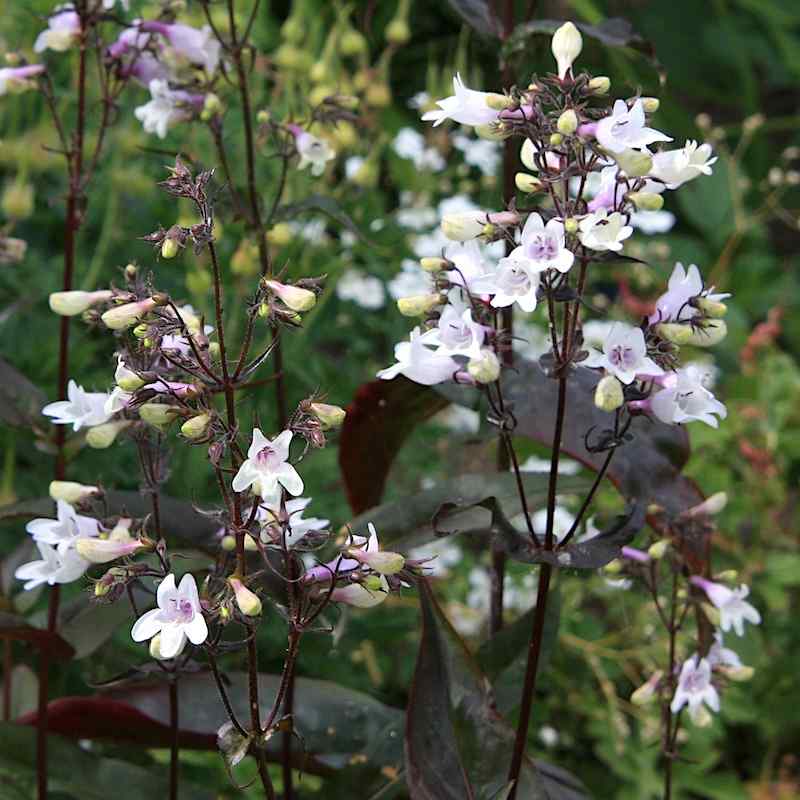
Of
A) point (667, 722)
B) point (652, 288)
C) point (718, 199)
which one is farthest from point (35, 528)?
point (718, 199)

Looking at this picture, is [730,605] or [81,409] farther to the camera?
[730,605]

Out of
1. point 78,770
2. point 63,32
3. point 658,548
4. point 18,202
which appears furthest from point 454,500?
point 18,202

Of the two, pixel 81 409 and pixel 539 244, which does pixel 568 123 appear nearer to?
pixel 539 244

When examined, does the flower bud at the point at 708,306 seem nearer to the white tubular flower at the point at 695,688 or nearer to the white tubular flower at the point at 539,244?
the white tubular flower at the point at 539,244

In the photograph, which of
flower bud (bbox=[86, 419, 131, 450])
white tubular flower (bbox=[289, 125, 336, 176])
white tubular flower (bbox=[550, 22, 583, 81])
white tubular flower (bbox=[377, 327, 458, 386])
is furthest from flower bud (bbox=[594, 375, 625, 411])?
white tubular flower (bbox=[289, 125, 336, 176])

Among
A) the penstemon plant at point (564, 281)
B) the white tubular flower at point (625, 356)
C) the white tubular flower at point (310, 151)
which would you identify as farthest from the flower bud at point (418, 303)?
the white tubular flower at point (310, 151)

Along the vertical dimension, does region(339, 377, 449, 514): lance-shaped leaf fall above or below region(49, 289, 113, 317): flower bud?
below

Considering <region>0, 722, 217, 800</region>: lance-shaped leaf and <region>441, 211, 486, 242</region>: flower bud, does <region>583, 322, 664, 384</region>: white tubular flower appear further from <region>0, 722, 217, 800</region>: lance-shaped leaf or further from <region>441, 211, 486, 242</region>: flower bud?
<region>0, 722, 217, 800</region>: lance-shaped leaf
